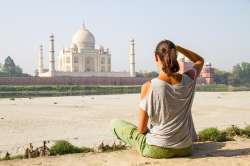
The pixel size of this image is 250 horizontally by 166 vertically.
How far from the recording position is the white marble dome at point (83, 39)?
1930 inches

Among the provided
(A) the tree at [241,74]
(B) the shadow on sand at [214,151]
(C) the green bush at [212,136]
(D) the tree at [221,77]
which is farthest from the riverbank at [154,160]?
(A) the tree at [241,74]

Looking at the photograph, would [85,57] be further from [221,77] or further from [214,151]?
[214,151]

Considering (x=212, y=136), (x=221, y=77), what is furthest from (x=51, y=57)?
(x=212, y=136)

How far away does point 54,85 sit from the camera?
3609 centimetres

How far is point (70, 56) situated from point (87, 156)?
1824 inches

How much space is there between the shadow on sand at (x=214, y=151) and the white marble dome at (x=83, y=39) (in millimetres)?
46291

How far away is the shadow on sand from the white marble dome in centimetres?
4629

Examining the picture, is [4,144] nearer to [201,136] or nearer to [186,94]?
[201,136]

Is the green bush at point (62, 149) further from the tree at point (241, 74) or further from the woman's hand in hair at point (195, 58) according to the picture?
the tree at point (241, 74)

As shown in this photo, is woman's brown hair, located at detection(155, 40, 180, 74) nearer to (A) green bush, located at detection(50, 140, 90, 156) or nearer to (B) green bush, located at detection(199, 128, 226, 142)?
(A) green bush, located at detection(50, 140, 90, 156)

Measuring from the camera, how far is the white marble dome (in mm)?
49031

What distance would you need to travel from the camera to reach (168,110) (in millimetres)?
2637

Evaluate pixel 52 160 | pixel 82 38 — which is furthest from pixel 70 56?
pixel 52 160

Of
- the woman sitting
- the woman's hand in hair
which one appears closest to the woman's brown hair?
the woman sitting
